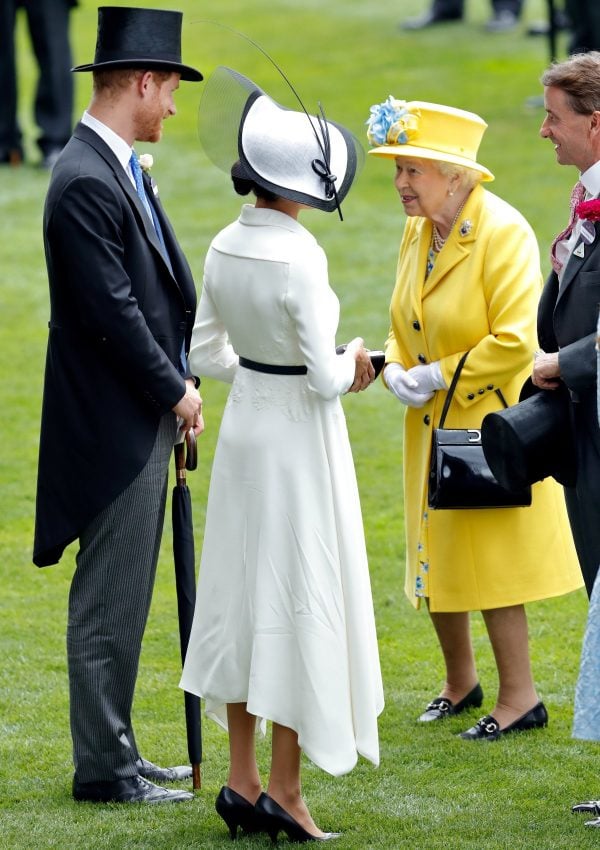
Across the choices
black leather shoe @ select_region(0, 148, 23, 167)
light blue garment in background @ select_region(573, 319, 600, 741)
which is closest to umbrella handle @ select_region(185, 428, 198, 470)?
light blue garment in background @ select_region(573, 319, 600, 741)

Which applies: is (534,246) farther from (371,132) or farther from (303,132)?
(303,132)

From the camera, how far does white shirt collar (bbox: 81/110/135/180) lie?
466 centimetres

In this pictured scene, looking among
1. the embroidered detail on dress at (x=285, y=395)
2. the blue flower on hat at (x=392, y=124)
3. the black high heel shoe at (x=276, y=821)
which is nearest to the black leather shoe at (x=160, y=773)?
the black high heel shoe at (x=276, y=821)

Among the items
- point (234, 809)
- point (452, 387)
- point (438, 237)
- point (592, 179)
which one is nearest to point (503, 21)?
point (438, 237)

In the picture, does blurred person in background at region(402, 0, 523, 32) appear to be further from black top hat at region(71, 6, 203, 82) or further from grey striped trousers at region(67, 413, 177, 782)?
grey striped trousers at region(67, 413, 177, 782)

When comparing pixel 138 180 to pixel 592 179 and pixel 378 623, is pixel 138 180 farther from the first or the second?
pixel 378 623

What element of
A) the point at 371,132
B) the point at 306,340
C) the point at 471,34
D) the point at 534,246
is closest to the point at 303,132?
the point at 306,340

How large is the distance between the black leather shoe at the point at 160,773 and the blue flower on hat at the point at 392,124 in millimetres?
2130

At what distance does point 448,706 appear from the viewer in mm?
5598

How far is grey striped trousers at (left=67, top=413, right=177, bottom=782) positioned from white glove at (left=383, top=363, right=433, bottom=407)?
2.81 ft

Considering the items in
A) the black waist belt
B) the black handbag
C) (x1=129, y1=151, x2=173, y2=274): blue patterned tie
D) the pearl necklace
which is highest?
(x1=129, y1=151, x2=173, y2=274): blue patterned tie

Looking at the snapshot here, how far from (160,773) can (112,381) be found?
1318 mm

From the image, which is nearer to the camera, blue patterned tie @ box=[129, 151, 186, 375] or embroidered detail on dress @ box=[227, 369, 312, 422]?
embroidered detail on dress @ box=[227, 369, 312, 422]

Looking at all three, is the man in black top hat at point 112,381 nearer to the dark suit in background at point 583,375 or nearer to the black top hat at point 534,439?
the black top hat at point 534,439
